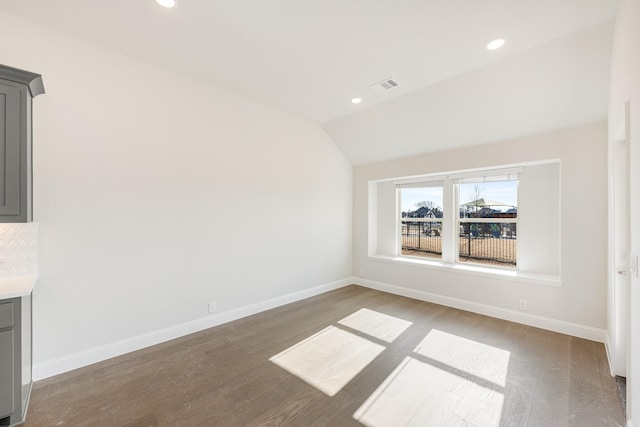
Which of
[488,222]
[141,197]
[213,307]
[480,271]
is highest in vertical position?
[141,197]

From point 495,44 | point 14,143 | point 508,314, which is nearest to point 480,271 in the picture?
point 508,314

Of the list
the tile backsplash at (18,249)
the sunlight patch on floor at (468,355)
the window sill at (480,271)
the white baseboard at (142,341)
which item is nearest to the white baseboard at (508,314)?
the window sill at (480,271)

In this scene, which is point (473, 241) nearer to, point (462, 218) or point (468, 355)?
point (462, 218)

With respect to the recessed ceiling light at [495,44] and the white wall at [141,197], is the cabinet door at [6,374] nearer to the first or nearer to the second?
the white wall at [141,197]

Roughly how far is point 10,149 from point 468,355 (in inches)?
168

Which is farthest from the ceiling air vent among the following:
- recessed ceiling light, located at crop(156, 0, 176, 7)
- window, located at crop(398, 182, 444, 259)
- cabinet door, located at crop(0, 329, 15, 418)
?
cabinet door, located at crop(0, 329, 15, 418)

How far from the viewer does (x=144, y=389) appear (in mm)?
2232

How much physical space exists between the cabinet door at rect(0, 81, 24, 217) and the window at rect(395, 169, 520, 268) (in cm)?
495

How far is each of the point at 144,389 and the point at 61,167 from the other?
6.84 ft

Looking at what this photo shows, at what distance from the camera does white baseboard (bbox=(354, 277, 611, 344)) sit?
3.07 m

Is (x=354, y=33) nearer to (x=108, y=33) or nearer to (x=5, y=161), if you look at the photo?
(x=108, y=33)

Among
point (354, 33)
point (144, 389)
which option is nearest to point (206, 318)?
point (144, 389)

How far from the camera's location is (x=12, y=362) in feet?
5.91

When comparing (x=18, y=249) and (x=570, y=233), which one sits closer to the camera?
(x=18, y=249)
